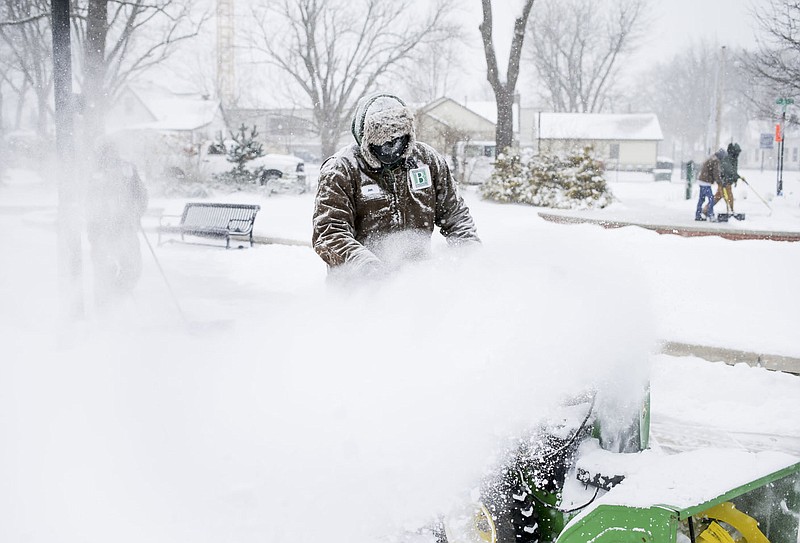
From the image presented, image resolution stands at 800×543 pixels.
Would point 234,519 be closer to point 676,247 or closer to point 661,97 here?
point 676,247

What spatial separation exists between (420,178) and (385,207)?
0.25 m

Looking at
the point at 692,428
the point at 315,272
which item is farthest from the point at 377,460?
the point at 315,272

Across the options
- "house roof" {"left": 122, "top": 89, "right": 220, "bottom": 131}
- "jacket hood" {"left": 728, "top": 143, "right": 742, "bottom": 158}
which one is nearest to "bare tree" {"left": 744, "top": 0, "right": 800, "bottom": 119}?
"jacket hood" {"left": 728, "top": 143, "right": 742, "bottom": 158}

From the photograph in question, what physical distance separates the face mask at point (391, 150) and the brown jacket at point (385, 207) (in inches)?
2.5

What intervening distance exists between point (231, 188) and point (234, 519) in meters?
20.1

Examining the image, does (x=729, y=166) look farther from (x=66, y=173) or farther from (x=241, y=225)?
(x=66, y=173)

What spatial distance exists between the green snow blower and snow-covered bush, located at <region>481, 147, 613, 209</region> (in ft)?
48.0

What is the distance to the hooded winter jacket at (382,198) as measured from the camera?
332cm

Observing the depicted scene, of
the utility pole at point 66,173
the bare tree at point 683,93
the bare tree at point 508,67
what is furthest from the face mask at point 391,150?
the bare tree at point 683,93

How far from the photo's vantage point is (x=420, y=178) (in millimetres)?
3596

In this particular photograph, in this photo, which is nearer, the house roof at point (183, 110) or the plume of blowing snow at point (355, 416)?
the plume of blowing snow at point (355, 416)

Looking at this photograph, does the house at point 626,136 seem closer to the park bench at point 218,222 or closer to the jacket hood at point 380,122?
the park bench at point 218,222

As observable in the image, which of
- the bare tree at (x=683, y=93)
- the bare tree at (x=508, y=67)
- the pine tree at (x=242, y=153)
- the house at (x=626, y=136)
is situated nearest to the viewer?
the bare tree at (x=508, y=67)

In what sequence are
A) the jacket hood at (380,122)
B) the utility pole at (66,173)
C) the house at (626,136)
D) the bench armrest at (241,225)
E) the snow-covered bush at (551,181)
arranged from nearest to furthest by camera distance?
the jacket hood at (380,122)
the utility pole at (66,173)
the bench armrest at (241,225)
the snow-covered bush at (551,181)
the house at (626,136)
